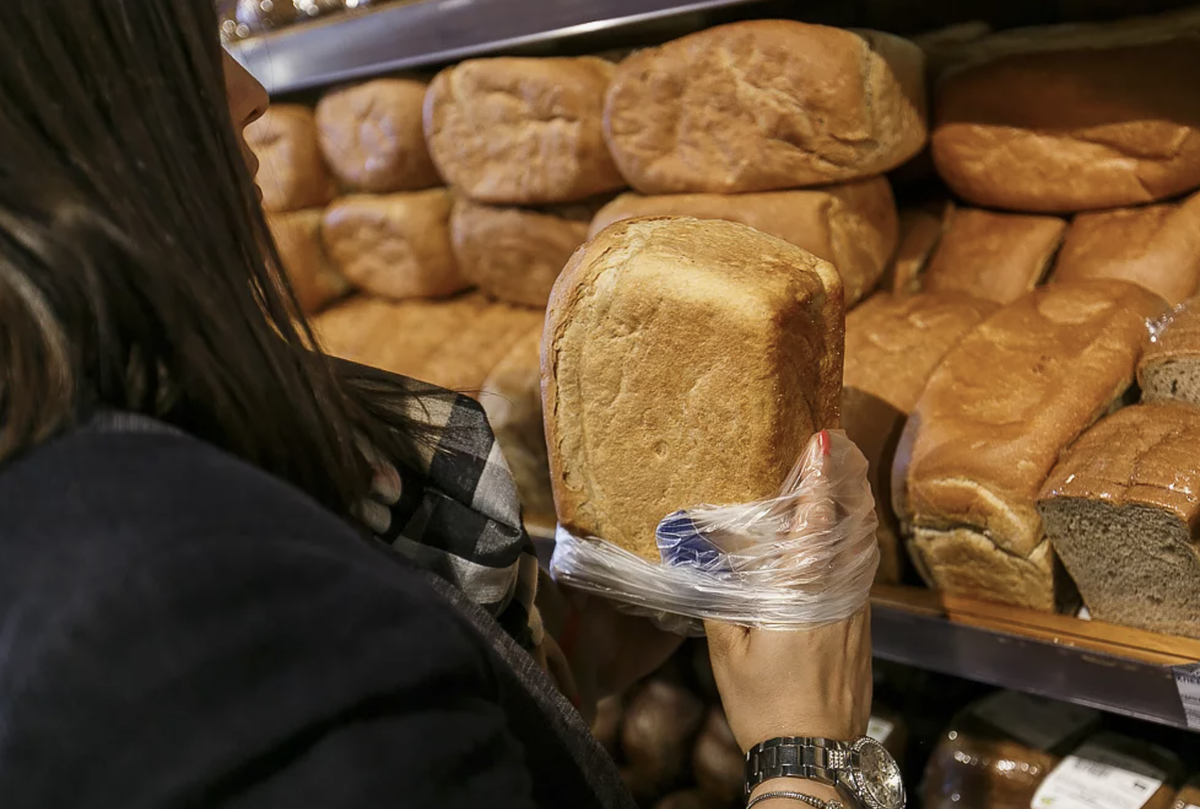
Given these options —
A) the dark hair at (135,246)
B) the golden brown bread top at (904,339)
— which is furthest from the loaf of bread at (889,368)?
the dark hair at (135,246)

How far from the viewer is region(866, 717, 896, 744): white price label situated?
139 cm

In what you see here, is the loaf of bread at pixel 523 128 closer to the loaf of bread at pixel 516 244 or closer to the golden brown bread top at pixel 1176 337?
the loaf of bread at pixel 516 244

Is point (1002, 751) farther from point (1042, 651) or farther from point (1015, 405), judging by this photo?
point (1015, 405)

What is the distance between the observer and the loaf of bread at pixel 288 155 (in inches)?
77.1

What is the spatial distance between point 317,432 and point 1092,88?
1.10 m

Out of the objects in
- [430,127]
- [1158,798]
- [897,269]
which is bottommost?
[1158,798]

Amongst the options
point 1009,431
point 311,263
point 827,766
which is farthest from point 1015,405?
point 311,263

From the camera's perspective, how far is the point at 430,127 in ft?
5.59

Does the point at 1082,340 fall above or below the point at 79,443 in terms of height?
below

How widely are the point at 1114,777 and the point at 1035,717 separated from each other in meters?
0.14

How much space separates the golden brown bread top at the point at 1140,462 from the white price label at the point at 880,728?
0.57 meters

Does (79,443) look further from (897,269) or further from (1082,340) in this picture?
(897,269)

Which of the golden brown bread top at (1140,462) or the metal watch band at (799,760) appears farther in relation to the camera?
the golden brown bread top at (1140,462)

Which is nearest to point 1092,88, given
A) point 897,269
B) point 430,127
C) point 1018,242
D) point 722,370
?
point 1018,242
